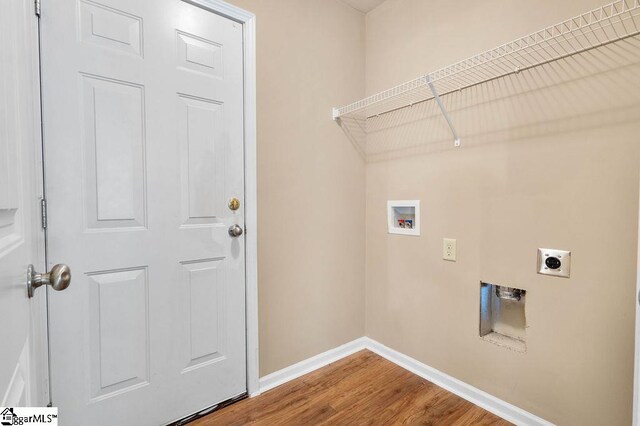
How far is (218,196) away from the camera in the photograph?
1.57m

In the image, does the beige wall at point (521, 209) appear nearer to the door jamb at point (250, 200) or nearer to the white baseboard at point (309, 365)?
the white baseboard at point (309, 365)

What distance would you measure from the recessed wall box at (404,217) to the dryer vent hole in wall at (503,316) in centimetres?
51

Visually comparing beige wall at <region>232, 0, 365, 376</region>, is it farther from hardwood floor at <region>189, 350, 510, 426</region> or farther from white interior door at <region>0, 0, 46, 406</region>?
white interior door at <region>0, 0, 46, 406</region>

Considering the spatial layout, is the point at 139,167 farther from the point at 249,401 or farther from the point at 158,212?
the point at 249,401

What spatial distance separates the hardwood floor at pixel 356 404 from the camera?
1.51 metres

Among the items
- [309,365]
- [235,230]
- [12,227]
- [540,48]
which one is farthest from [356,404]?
[540,48]

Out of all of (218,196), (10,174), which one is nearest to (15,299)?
(10,174)

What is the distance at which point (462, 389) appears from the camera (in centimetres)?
169

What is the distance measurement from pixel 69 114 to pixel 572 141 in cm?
206

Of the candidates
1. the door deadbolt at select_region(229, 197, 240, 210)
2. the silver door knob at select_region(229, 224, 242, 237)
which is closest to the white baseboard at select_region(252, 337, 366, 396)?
the silver door knob at select_region(229, 224, 242, 237)

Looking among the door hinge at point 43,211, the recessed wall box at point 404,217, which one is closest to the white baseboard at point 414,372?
the recessed wall box at point 404,217

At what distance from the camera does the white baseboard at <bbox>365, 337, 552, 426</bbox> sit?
1.46m

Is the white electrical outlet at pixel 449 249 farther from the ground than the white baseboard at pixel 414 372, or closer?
farther from the ground

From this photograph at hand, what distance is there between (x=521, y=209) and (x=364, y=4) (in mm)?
1688
